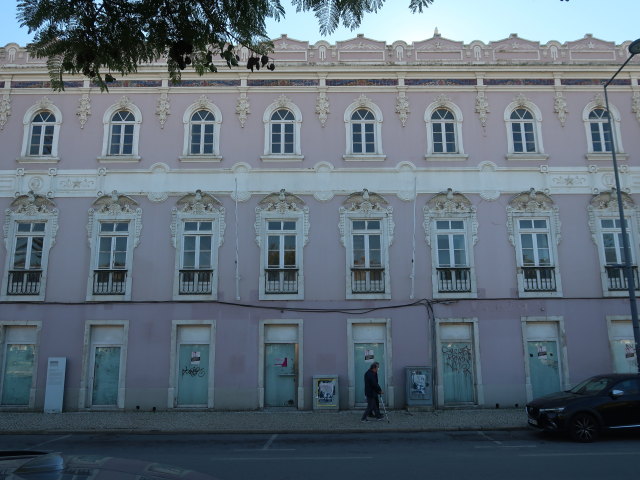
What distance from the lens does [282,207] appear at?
62.0 ft

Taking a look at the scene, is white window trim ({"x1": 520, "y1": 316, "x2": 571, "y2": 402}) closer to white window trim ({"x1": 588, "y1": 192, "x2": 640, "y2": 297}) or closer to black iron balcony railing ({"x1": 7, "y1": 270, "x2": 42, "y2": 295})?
white window trim ({"x1": 588, "y1": 192, "x2": 640, "y2": 297})

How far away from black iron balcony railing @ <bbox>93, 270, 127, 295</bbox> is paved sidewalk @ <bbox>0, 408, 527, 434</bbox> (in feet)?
12.3

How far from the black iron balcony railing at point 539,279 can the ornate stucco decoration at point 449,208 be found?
2339 mm

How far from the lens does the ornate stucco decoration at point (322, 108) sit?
64.0ft

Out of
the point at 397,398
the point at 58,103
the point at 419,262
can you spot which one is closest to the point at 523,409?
the point at 397,398

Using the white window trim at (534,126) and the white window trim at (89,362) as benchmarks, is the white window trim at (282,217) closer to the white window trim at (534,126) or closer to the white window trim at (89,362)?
the white window trim at (89,362)

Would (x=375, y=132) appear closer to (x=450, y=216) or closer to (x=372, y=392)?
(x=450, y=216)

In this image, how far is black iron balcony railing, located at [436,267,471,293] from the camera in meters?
18.3

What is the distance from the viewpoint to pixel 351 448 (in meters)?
12.0

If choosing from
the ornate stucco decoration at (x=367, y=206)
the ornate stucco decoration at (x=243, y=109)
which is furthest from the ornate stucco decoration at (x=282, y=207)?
the ornate stucco decoration at (x=243, y=109)

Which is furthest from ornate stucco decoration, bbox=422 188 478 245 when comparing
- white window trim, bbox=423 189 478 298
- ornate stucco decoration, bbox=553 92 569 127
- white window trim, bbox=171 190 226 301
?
white window trim, bbox=171 190 226 301

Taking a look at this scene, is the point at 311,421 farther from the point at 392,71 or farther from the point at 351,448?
the point at 392,71

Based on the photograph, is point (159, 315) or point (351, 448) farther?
point (159, 315)

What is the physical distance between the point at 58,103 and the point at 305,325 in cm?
1147
